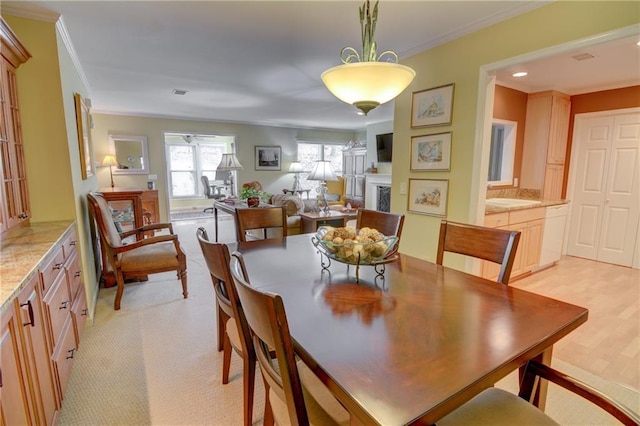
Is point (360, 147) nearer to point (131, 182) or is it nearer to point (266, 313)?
point (131, 182)

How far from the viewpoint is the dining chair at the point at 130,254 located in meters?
2.82

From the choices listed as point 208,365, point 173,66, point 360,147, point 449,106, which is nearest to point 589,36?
point 449,106

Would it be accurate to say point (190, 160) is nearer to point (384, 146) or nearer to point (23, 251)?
point (384, 146)

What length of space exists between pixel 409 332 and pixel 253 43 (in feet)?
9.32

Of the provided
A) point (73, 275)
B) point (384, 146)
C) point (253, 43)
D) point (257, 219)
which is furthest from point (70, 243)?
point (384, 146)

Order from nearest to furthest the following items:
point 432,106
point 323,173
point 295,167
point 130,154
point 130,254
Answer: point 432,106, point 130,254, point 323,173, point 130,154, point 295,167

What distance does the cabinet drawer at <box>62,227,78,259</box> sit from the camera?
201cm

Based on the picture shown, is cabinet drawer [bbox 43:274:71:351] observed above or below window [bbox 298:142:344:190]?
below

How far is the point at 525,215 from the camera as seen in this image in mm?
3588

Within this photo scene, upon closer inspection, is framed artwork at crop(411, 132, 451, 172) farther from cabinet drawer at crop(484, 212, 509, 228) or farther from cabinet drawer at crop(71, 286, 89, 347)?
cabinet drawer at crop(71, 286, 89, 347)

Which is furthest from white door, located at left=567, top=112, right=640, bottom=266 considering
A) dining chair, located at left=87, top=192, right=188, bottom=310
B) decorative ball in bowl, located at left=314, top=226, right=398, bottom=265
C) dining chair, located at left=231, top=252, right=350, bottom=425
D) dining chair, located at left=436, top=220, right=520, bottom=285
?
dining chair, located at left=87, top=192, right=188, bottom=310

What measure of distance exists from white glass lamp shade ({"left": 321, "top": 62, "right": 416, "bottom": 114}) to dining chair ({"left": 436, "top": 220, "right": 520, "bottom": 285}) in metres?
0.85

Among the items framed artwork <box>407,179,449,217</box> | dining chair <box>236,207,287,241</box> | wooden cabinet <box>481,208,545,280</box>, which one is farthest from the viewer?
wooden cabinet <box>481,208,545,280</box>

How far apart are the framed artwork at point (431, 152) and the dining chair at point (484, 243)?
122 centimetres
